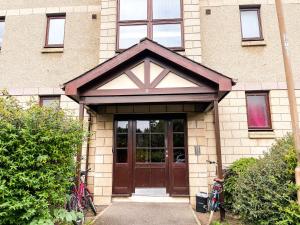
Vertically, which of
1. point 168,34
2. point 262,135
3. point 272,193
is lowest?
point 272,193

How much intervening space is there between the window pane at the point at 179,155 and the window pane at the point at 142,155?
89 cm

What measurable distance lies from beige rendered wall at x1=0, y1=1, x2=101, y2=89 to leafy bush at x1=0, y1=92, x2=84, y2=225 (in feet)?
14.0

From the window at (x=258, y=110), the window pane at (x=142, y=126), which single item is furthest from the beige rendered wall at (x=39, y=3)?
the window at (x=258, y=110)

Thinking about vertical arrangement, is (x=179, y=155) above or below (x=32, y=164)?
above

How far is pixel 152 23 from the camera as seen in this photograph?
26.5ft

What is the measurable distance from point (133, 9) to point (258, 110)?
5.45m

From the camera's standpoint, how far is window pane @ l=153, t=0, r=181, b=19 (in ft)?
26.8

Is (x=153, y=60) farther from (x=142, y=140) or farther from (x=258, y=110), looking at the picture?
(x=258, y=110)

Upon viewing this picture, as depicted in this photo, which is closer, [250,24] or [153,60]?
[153,60]

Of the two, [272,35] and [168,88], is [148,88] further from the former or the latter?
[272,35]

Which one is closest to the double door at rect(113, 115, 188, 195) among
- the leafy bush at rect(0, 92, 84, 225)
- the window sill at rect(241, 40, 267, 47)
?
the leafy bush at rect(0, 92, 84, 225)

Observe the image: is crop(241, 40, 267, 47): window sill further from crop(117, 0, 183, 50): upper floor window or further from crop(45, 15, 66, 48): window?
crop(45, 15, 66, 48): window

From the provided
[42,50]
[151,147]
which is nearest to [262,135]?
[151,147]

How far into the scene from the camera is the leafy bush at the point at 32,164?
157 inches
